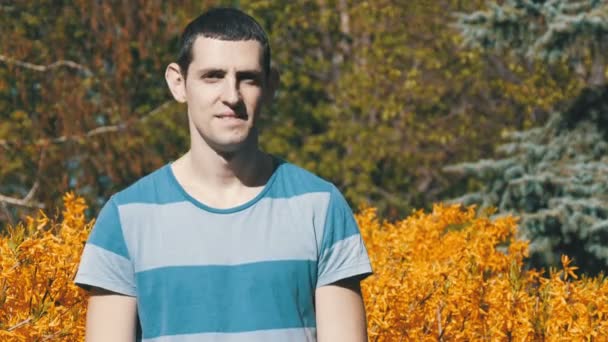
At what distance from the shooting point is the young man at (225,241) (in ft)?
8.67

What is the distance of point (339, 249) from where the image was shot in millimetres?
2684

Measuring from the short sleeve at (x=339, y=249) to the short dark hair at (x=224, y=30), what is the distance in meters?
0.35

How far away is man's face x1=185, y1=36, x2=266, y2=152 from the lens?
2.70 meters

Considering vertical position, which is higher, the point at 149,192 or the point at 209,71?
the point at 209,71

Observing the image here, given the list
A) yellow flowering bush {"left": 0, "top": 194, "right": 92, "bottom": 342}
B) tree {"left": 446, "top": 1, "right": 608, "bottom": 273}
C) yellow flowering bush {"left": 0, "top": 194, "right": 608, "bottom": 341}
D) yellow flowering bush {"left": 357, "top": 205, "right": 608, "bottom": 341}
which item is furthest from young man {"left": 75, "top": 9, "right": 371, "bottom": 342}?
tree {"left": 446, "top": 1, "right": 608, "bottom": 273}

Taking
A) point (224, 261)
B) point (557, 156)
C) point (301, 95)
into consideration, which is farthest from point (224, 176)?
point (301, 95)

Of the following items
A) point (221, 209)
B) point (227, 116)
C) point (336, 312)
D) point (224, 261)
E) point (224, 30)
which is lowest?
point (336, 312)

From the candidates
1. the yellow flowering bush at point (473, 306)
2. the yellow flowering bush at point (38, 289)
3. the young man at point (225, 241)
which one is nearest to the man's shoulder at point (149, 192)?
the young man at point (225, 241)

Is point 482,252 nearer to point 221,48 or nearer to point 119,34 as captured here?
point 221,48

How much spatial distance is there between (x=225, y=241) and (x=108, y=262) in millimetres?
256

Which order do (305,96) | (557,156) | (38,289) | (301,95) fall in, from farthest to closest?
(305,96) → (301,95) → (557,156) → (38,289)

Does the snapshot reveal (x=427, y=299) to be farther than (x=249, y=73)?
Yes

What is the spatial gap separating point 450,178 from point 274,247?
728 inches

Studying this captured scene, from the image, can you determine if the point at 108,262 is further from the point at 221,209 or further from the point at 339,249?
the point at 339,249
